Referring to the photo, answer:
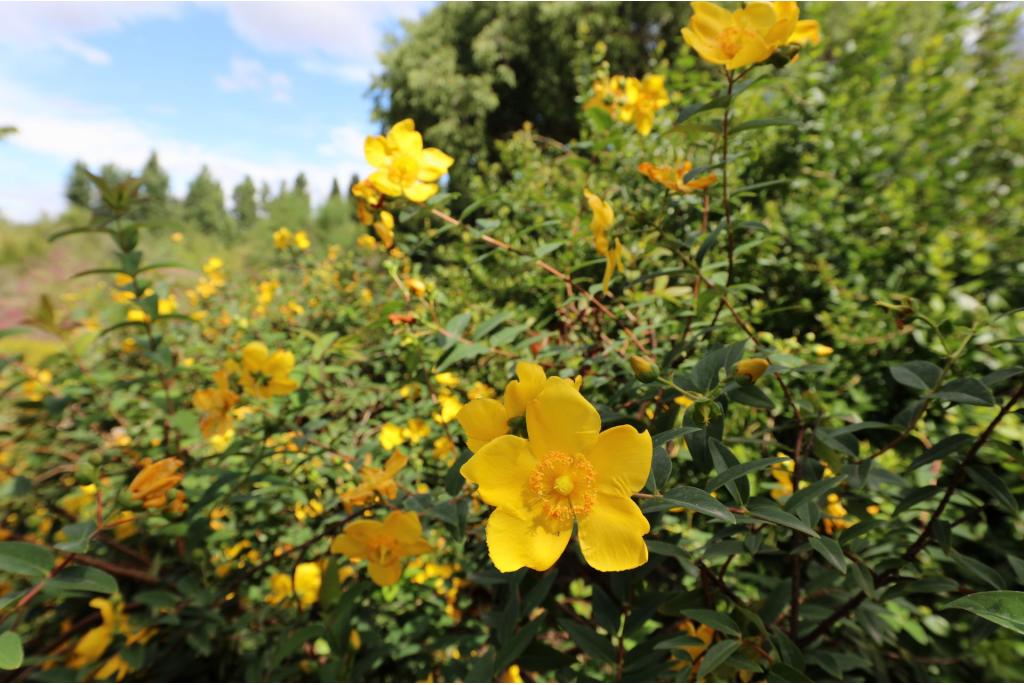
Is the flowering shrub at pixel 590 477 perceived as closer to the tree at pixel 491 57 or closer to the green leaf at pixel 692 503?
the green leaf at pixel 692 503

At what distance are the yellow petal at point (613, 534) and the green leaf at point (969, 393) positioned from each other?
424 millimetres

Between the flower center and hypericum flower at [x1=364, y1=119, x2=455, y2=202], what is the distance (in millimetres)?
551

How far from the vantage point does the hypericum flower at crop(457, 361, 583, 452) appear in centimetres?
49

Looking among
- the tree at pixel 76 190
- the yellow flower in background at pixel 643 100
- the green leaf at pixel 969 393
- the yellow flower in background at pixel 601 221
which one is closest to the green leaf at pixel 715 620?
the green leaf at pixel 969 393

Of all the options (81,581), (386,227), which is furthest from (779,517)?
(81,581)

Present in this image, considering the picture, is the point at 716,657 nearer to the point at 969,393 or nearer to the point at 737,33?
the point at 969,393

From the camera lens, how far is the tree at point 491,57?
8.15 meters

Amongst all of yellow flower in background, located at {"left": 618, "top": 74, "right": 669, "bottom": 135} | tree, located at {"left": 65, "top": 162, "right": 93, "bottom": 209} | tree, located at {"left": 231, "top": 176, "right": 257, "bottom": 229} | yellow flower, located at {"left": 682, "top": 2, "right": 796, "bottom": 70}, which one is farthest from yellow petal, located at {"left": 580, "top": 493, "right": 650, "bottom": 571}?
tree, located at {"left": 231, "top": 176, "right": 257, "bottom": 229}

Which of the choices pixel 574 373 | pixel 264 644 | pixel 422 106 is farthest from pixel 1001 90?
pixel 422 106

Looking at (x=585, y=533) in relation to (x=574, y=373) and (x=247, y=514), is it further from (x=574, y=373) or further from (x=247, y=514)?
(x=247, y=514)

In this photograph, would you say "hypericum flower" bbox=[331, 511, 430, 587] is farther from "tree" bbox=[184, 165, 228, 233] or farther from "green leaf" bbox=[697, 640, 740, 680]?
"tree" bbox=[184, 165, 228, 233]

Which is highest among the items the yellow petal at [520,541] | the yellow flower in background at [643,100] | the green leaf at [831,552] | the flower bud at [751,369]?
the yellow flower in background at [643,100]

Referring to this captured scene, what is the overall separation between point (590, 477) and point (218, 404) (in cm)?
93

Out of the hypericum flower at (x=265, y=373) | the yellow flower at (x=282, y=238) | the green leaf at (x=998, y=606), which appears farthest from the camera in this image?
the yellow flower at (x=282, y=238)
